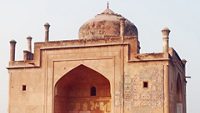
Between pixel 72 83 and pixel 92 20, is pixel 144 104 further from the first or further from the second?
pixel 92 20

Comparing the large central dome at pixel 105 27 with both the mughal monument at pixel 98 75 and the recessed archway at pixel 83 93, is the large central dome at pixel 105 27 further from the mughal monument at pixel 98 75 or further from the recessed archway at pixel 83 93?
the recessed archway at pixel 83 93

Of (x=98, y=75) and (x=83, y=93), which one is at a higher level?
(x=98, y=75)

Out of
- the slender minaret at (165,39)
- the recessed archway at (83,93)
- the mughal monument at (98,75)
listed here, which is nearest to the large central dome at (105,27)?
the mughal monument at (98,75)

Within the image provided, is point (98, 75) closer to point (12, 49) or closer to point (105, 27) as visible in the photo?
point (105, 27)

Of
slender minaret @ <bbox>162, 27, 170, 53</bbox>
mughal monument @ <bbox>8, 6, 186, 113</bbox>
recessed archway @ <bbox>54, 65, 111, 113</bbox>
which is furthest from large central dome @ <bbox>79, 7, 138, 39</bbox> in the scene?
slender minaret @ <bbox>162, 27, 170, 53</bbox>

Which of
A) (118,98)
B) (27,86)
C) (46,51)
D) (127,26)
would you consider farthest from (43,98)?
(127,26)

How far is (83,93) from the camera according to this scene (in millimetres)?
17781

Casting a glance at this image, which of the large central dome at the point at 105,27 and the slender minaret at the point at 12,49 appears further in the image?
the large central dome at the point at 105,27

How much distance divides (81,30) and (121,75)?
3.79 metres

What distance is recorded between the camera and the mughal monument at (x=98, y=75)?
15273 mm

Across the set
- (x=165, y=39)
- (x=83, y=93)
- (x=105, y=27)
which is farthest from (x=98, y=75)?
(x=165, y=39)

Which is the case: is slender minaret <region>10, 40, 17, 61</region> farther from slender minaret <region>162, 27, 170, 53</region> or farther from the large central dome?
slender minaret <region>162, 27, 170, 53</region>

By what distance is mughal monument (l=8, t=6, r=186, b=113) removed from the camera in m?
15.3

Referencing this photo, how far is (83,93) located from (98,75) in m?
1.11
